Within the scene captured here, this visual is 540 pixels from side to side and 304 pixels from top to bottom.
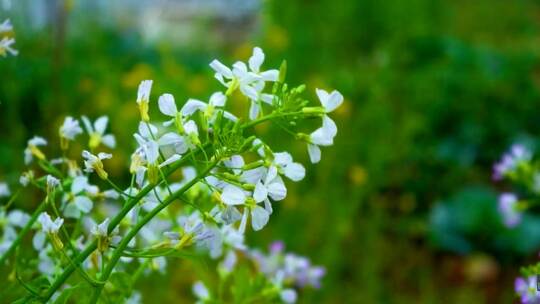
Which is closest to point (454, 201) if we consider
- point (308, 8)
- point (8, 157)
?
point (8, 157)

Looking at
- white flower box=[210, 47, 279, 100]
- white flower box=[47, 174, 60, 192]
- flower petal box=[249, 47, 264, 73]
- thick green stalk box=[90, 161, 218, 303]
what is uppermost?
flower petal box=[249, 47, 264, 73]

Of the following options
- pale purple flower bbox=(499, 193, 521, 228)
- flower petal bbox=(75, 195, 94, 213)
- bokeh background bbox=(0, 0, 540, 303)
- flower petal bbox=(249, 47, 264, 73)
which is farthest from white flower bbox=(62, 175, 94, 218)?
bokeh background bbox=(0, 0, 540, 303)

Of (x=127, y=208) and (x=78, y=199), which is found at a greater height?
(x=78, y=199)

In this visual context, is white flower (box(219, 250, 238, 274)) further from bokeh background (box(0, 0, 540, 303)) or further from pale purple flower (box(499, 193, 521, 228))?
bokeh background (box(0, 0, 540, 303))

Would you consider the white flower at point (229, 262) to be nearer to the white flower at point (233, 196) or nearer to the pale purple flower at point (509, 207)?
the white flower at point (233, 196)

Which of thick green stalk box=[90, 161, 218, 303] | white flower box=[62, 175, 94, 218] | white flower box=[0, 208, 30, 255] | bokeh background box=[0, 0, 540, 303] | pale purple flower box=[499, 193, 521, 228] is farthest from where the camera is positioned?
bokeh background box=[0, 0, 540, 303]

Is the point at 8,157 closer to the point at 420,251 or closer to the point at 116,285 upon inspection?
the point at 420,251

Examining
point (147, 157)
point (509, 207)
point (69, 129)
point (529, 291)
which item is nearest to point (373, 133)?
point (509, 207)

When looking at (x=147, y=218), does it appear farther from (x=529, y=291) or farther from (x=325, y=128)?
(x=529, y=291)

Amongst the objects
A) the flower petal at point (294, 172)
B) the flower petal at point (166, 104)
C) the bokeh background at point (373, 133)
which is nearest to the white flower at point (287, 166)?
the flower petal at point (294, 172)
